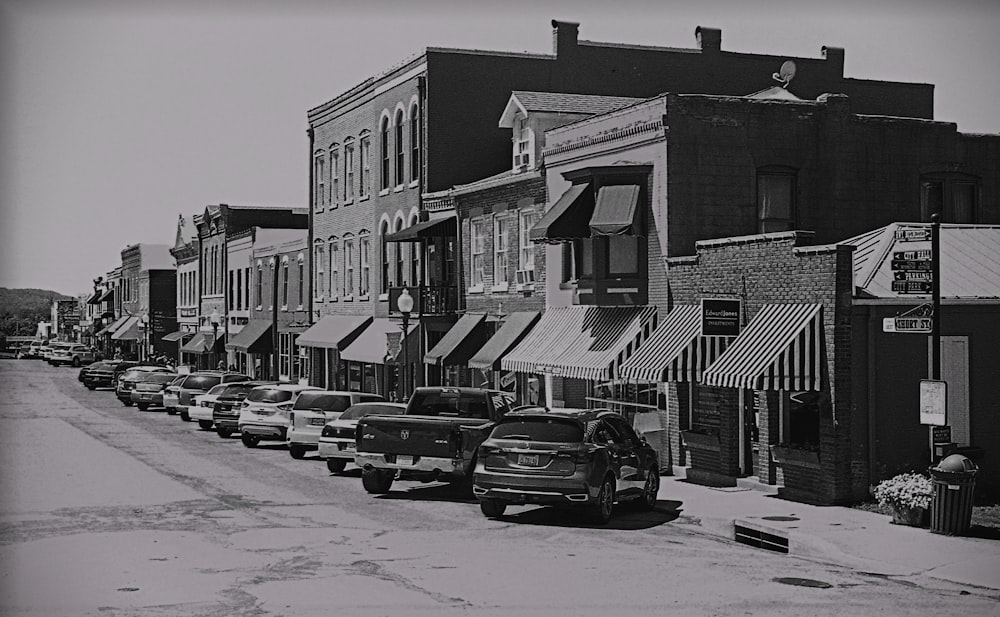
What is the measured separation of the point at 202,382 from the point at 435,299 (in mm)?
10670

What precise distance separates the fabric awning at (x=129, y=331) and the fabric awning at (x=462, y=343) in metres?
64.4

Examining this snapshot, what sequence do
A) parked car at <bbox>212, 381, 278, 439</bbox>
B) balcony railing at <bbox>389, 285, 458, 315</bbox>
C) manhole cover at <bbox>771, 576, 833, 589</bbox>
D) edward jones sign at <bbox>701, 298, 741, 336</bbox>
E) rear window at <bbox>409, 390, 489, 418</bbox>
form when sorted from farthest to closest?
balcony railing at <bbox>389, 285, 458, 315</bbox>
parked car at <bbox>212, 381, 278, 439</bbox>
rear window at <bbox>409, 390, 489, 418</bbox>
edward jones sign at <bbox>701, 298, 741, 336</bbox>
manhole cover at <bbox>771, 576, 833, 589</bbox>

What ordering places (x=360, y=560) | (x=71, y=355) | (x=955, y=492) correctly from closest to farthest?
(x=360, y=560), (x=955, y=492), (x=71, y=355)

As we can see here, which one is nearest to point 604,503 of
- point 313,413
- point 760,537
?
point 760,537

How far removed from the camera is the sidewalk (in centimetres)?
1491

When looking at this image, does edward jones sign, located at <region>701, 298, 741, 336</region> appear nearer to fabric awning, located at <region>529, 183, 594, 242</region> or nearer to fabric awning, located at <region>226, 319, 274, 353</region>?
fabric awning, located at <region>529, 183, 594, 242</region>

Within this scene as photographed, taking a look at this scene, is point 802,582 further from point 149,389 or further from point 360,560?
point 149,389

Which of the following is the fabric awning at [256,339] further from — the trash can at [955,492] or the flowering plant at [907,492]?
the trash can at [955,492]

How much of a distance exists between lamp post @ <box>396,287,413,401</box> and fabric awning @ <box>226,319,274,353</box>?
1712cm

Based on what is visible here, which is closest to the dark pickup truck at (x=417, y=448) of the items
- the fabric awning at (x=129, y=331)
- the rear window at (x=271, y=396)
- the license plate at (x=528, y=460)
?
the license plate at (x=528, y=460)

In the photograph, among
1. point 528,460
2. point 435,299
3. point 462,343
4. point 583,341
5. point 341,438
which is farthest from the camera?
point 435,299

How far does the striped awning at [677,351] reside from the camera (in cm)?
2322

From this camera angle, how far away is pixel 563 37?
144 feet

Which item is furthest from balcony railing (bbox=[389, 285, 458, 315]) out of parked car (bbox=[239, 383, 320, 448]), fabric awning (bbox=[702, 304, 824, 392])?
fabric awning (bbox=[702, 304, 824, 392])
